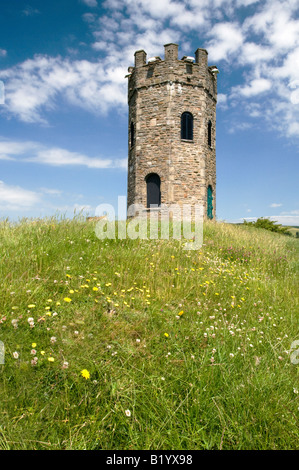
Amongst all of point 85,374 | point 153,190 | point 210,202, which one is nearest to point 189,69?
point 153,190

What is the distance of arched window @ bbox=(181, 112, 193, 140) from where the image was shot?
19.8 metres

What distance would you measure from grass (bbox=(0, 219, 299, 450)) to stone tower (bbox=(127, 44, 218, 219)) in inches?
572

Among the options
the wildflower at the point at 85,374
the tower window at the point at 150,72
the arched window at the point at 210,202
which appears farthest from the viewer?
the arched window at the point at 210,202

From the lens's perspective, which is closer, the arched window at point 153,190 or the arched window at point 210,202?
the arched window at point 153,190

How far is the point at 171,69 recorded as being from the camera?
19.5 metres

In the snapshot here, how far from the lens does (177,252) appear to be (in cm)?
713

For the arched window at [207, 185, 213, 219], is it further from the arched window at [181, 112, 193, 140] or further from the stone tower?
the arched window at [181, 112, 193, 140]

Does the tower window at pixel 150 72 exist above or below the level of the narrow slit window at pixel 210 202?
above

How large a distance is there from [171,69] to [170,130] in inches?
160

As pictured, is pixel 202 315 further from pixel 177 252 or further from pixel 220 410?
pixel 177 252

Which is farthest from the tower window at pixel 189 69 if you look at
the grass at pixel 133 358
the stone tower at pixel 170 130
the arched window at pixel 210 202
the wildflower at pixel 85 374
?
the wildflower at pixel 85 374

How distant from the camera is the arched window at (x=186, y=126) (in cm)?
1977

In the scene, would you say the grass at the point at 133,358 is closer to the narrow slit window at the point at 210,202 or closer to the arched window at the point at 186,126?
the narrow slit window at the point at 210,202

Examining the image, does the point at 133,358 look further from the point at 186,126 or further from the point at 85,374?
the point at 186,126
